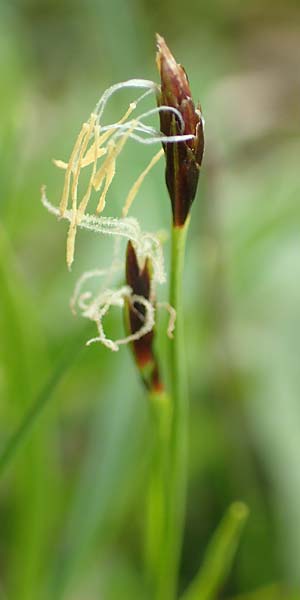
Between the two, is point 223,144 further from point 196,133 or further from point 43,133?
point 196,133

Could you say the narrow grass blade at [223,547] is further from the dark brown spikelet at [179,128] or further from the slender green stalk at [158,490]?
the dark brown spikelet at [179,128]

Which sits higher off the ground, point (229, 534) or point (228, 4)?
point (228, 4)

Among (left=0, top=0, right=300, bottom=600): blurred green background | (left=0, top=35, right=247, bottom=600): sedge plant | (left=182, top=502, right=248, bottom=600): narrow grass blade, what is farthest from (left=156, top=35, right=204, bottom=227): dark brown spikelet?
(left=182, top=502, right=248, bottom=600): narrow grass blade

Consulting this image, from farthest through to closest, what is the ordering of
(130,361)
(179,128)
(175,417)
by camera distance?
(130,361), (175,417), (179,128)

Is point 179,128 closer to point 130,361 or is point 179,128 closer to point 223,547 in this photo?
point 223,547

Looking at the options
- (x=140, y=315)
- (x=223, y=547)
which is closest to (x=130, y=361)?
(x=223, y=547)

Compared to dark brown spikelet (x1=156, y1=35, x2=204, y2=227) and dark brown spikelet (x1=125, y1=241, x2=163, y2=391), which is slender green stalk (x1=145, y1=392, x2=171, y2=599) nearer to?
dark brown spikelet (x1=125, y1=241, x2=163, y2=391)

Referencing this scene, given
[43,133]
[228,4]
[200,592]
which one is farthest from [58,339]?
[228,4]
